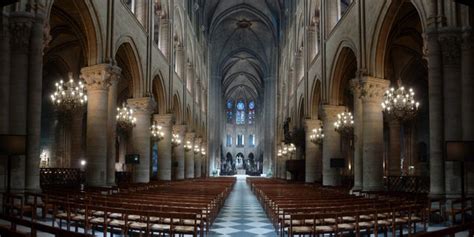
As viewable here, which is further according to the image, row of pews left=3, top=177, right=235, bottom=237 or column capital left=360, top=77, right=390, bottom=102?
Result: column capital left=360, top=77, right=390, bottom=102

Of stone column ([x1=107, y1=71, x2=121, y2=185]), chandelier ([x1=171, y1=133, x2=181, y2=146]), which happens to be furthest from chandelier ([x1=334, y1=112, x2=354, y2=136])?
chandelier ([x1=171, y1=133, x2=181, y2=146])

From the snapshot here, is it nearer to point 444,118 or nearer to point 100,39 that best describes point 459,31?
point 444,118

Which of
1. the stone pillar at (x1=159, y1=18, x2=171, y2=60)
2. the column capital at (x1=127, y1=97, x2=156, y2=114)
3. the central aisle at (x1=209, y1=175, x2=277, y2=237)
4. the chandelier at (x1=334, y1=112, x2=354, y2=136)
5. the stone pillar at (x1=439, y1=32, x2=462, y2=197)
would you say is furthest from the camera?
the stone pillar at (x1=159, y1=18, x2=171, y2=60)

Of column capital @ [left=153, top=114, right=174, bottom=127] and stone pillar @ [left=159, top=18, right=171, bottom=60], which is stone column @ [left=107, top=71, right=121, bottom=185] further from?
stone pillar @ [left=159, top=18, right=171, bottom=60]

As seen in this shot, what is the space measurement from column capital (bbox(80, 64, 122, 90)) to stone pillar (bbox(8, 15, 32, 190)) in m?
6.04

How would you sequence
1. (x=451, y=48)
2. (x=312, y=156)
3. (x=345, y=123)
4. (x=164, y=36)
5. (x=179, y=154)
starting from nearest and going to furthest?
1. (x=451, y=48)
2. (x=345, y=123)
3. (x=164, y=36)
4. (x=312, y=156)
5. (x=179, y=154)

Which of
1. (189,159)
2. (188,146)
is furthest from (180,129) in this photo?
(189,159)

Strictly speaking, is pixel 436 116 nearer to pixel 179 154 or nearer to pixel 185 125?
pixel 179 154

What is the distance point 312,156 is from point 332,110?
6.48m

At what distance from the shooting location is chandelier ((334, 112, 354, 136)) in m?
24.9

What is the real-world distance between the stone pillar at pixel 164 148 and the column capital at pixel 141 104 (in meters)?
6.10

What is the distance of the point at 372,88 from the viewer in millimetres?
19672

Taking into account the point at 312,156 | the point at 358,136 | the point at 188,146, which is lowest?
the point at 312,156

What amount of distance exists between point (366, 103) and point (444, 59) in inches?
253
